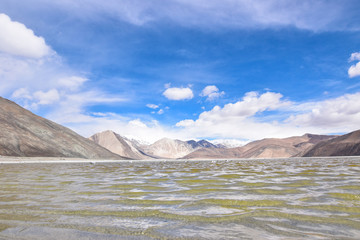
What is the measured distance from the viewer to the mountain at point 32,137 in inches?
4710

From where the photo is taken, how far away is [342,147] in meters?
174

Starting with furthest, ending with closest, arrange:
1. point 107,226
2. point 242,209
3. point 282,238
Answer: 1. point 242,209
2. point 107,226
3. point 282,238

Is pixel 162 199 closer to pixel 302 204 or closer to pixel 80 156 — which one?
pixel 302 204

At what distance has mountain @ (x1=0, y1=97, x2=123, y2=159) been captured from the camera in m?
120

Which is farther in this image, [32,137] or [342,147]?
[342,147]

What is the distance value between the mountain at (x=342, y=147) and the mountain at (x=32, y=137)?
514 feet

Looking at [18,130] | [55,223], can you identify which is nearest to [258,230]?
[55,223]

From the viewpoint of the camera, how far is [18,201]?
700cm

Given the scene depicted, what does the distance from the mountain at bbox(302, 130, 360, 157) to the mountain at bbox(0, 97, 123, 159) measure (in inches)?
6169

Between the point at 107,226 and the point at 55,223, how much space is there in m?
1.01

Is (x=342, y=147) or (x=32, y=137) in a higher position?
(x=32, y=137)

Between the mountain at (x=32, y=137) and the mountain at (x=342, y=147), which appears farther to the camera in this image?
the mountain at (x=342, y=147)

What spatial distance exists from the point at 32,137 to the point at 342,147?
189 meters

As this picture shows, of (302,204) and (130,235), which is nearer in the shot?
(130,235)
